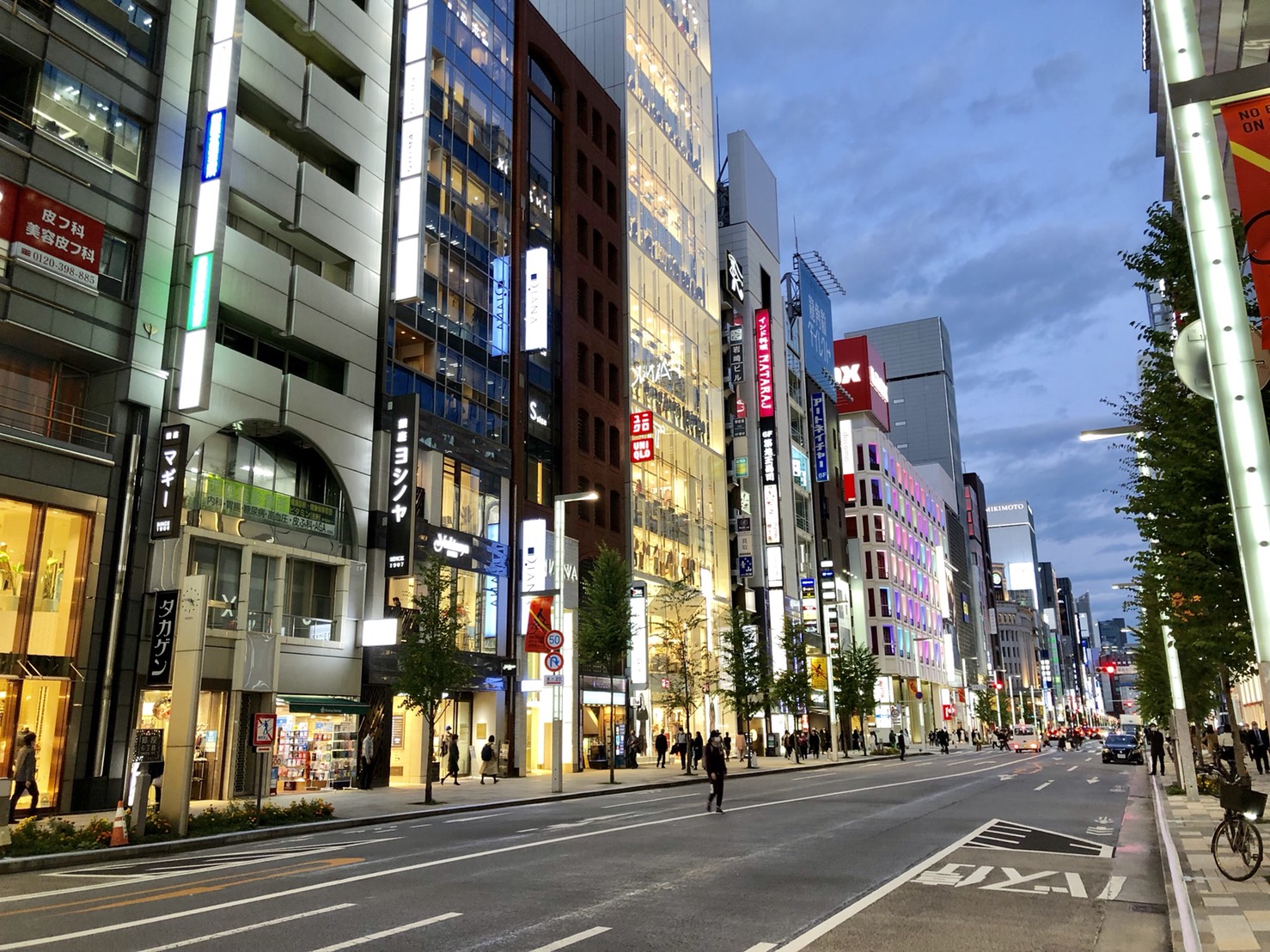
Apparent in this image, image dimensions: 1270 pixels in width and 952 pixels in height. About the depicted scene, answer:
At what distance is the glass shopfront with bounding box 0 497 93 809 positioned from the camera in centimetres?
2430

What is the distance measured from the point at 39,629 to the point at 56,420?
5.47m

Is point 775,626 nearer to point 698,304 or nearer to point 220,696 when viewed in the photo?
point 698,304

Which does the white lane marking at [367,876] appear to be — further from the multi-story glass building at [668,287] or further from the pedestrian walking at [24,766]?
the multi-story glass building at [668,287]

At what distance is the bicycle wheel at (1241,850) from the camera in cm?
1202

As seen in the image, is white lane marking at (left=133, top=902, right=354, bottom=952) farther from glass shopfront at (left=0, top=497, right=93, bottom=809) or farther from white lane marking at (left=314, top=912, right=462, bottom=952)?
glass shopfront at (left=0, top=497, right=93, bottom=809)

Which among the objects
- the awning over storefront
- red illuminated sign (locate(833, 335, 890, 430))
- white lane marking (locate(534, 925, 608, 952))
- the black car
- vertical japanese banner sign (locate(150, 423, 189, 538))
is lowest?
the black car

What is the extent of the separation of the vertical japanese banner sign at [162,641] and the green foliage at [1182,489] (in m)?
23.3

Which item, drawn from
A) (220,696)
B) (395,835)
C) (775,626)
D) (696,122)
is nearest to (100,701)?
(220,696)

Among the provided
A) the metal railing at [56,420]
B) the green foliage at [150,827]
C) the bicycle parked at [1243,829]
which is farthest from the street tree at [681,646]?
the bicycle parked at [1243,829]

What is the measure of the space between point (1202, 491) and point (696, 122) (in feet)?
216

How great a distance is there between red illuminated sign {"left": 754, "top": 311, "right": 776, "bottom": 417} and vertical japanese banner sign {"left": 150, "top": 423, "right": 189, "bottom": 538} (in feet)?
166

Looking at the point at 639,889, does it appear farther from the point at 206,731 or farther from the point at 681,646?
the point at 681,646

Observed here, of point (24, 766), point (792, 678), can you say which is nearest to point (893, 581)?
point (792, 678)

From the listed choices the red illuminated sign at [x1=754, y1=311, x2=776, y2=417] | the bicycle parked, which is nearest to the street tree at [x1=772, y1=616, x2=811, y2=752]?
the red illuminated sign at [x1=754, y1=311, x2=776, y2=417]
